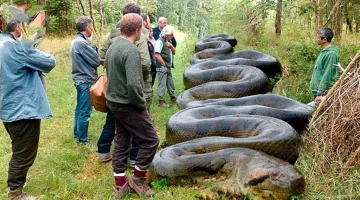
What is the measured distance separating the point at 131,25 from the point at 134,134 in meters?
1.14

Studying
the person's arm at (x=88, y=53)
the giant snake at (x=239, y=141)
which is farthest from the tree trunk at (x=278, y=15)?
the person's arm at (x=88, y=53)

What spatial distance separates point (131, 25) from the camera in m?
4.01

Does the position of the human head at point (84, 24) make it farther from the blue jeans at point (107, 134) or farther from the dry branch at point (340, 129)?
the dry branch at point (340, 129)

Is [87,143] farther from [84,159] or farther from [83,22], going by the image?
[83,22]

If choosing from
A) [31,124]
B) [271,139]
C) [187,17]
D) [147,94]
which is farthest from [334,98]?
[187,17]

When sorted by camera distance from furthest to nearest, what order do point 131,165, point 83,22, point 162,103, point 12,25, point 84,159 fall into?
point 162,103
point 83,22
point 84,159
point 131,165
point 12,25

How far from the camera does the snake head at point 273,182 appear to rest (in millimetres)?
3793

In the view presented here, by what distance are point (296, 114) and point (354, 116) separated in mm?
1248

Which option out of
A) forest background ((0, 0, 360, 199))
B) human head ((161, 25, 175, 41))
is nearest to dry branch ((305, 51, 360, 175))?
forest background ((0, 0, 360, 199))

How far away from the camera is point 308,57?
1009 centimetres

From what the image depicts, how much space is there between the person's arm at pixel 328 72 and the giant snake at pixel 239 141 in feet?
1.35

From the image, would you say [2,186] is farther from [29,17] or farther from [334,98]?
[334,98]

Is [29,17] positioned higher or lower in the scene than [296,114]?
higher

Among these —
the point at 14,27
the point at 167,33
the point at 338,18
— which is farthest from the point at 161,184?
the point at 338,18
